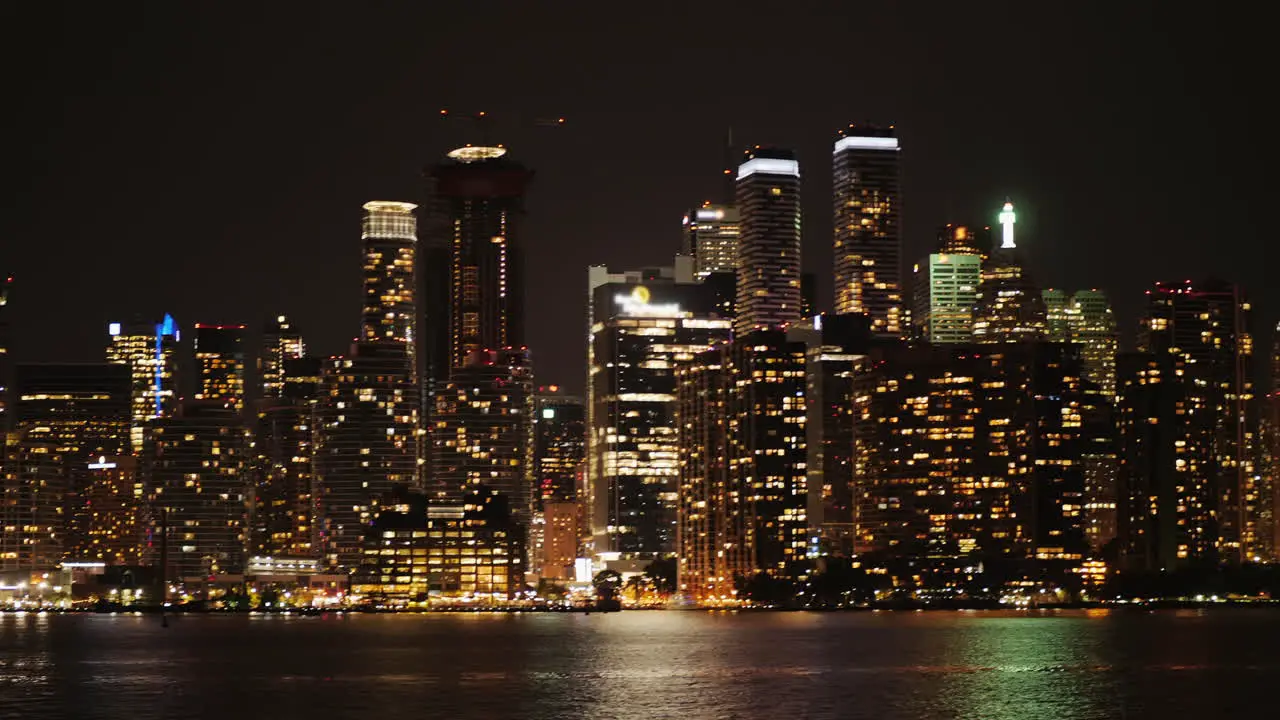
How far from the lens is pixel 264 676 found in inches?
5551

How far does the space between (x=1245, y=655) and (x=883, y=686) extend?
48622 mm

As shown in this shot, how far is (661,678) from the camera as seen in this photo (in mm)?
135625

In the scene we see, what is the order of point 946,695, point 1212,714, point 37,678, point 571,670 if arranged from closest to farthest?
point 1212,714 < point 946,695 < point 37,678 < point 571,670

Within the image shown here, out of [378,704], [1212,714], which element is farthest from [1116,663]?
[378,704]

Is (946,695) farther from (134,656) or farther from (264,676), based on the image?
(134,656)

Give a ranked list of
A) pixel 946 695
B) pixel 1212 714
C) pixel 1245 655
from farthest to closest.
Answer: pixel 1245 655 < pixel 946 695 < pixel 1212 714

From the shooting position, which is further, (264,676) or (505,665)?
(505,665)

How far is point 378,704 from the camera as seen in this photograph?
114 m

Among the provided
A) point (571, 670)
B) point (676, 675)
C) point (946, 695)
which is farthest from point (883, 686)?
→ point (571, 670)

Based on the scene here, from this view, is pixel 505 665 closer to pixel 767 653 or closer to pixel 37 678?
pixel 767 653

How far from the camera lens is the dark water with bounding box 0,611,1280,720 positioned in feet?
370

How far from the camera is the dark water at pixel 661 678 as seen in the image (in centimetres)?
11288

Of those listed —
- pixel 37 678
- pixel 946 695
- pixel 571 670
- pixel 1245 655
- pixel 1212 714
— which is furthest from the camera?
pixel 1245 655

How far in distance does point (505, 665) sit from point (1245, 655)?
5923cm
